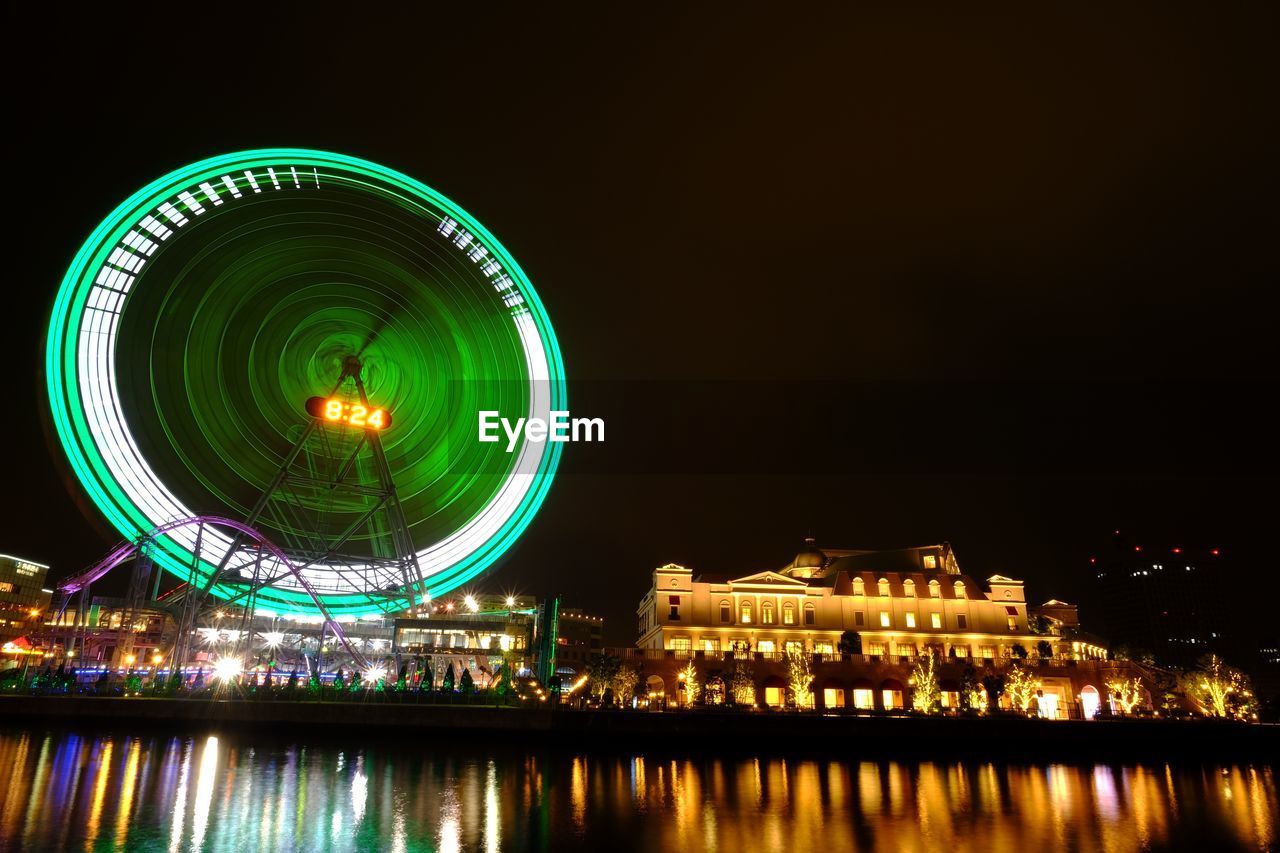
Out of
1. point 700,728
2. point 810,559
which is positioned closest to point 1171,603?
point 810,559

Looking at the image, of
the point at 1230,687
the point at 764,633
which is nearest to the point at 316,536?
the point at 764,633

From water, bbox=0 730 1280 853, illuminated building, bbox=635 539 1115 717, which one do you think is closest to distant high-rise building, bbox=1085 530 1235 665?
illuminated building, bbox=635 539 1115 717

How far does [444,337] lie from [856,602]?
37040mm

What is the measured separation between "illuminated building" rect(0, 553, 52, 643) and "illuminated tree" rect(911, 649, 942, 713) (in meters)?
82.2

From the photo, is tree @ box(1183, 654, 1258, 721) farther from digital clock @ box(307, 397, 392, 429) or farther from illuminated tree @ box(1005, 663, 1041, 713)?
digital clock @ box(307, 397, 392, 429)

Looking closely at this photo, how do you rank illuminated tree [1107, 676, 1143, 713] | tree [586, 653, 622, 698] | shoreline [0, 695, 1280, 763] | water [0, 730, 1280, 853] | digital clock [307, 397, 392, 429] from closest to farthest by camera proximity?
1. water [0, 730, 1280, 853]
2. shoreline [0, 695, 1280, 763]
3. digital clock [307, 397, 392, 429]
4. tree [586, 653, 622, 698]
5. illuminated tree [1107, 676, 1143, 713]

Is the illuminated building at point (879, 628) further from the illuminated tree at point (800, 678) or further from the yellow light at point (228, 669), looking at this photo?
the yellow light at point (228, 669)

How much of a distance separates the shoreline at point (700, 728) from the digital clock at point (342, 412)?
12.4 metres

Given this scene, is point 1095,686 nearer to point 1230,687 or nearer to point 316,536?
point 1230,687

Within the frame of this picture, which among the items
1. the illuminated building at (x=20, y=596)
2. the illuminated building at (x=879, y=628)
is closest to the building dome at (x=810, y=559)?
the illuminated building at (x=879, y=628)

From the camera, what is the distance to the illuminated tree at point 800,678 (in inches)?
1853

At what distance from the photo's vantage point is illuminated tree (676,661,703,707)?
46.5 m

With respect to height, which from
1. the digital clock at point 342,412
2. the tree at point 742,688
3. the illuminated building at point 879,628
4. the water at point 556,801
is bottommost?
the water at point 556,801

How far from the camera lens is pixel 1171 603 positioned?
461ft
